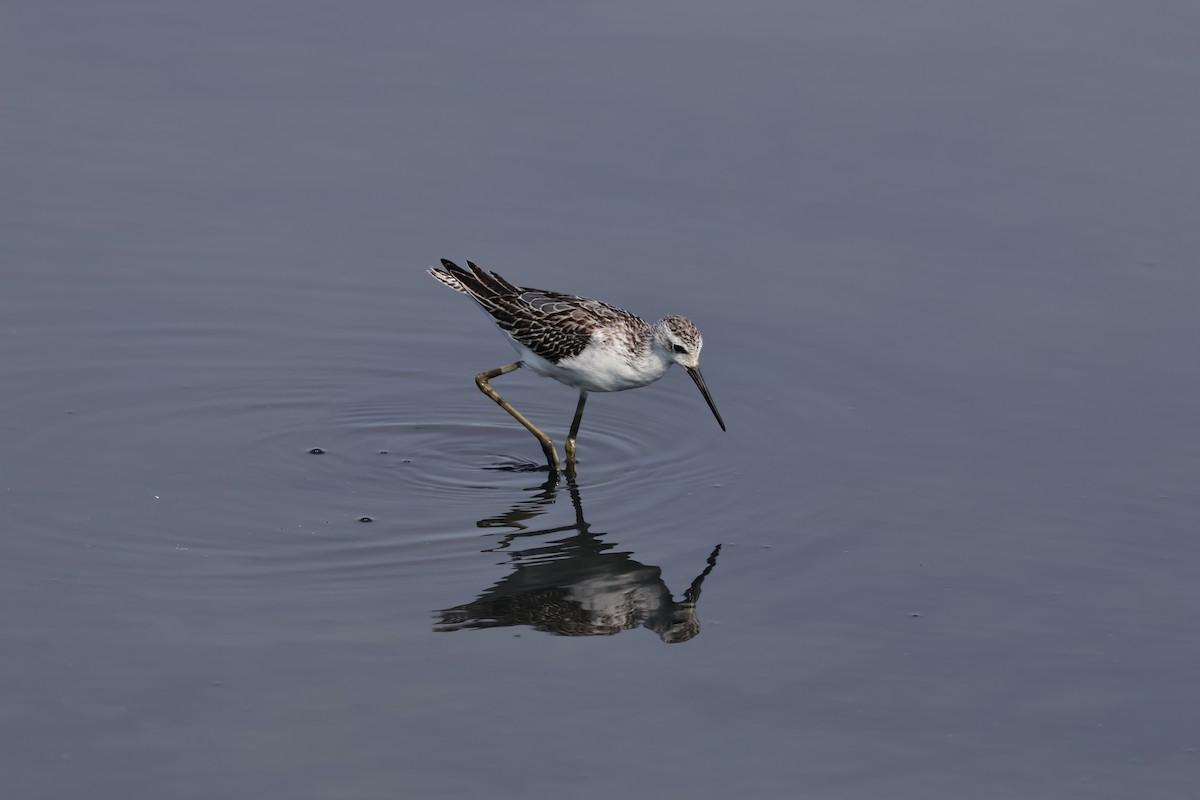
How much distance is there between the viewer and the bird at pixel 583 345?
43.3ft

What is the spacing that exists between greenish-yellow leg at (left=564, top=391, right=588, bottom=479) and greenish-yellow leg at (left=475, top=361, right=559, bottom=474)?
0.06ft

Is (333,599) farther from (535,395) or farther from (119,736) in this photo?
(535,395)

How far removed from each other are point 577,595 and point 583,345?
2800 millimetres

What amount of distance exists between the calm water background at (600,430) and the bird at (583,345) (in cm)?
46

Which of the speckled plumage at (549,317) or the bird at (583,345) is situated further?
the speckled plumage at (549,317)

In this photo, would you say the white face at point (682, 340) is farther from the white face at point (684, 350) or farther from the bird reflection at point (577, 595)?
the bird reflection at point (577, 595)

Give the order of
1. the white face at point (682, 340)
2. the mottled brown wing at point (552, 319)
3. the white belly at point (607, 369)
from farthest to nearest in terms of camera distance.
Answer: the mottled brown wing at point (552, 319), the white belly at point (607, 369), the white face at point (682, 340)

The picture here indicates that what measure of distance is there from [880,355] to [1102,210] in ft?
9.90

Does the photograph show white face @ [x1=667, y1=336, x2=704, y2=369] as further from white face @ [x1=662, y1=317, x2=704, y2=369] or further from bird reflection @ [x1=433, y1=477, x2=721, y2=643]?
bird reflection @ [x1=433, y1=477, x2=721, y2=643]

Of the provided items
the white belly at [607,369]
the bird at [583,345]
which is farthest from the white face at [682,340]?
the white belly at [607,369]

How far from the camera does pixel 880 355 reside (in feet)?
48.0

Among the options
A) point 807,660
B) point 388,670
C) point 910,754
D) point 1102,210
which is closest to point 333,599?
point 388,670

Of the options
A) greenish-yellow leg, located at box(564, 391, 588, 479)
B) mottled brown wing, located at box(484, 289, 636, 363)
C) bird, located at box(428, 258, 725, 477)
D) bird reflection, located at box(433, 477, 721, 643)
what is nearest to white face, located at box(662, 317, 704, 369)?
bird, located at box(428, 258, 725, 477)

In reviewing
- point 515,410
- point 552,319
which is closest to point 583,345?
point 552,319
